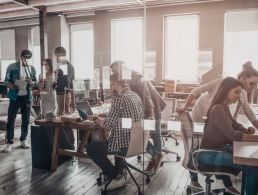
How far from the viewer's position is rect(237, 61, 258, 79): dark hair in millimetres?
2275

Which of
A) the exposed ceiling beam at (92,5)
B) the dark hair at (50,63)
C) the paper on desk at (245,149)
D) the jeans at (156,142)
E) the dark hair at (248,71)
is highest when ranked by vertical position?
the exposed ceiling beam at (92,5)

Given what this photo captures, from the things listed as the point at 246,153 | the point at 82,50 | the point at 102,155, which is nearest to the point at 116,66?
the point at 82,50

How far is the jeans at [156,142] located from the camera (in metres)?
3.08

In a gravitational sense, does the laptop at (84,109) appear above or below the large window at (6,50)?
below

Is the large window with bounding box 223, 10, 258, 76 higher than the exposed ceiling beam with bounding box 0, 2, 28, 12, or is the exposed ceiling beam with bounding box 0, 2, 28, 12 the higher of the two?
the exposed ceiling beam with bounding box 0, 2, 28, 12

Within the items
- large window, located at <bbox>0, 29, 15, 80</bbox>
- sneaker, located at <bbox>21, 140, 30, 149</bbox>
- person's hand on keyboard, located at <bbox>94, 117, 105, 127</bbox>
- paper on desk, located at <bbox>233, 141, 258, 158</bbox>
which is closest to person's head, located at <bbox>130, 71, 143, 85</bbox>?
person's hand on keyboard, located at <bbox>94, 117, 105, 127</bbox>

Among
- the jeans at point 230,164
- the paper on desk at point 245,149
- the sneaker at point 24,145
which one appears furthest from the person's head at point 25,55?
the paper on desk at point 245,149

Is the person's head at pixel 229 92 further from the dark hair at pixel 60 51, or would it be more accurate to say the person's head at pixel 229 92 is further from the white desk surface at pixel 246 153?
the dark hair at pixel 60 51

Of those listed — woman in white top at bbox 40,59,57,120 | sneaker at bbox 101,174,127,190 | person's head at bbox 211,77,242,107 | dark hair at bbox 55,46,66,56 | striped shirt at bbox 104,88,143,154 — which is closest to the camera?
person's head at bbox 211,77,242,107

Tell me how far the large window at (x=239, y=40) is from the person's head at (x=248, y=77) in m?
0.04

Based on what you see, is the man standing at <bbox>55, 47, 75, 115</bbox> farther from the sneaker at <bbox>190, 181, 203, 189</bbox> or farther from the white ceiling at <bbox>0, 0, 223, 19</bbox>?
the sneaker at <bbox>190, 181, 203, 189</bbox>

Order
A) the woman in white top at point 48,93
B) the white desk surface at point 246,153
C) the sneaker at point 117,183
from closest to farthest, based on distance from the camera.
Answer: the white desk surface at point 246,153 < the sneaker at point 117,183 < the woman in white top at point 48,93

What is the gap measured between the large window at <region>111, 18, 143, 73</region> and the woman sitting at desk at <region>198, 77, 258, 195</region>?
0.95 metres

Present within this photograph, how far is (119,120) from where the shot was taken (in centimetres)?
253
